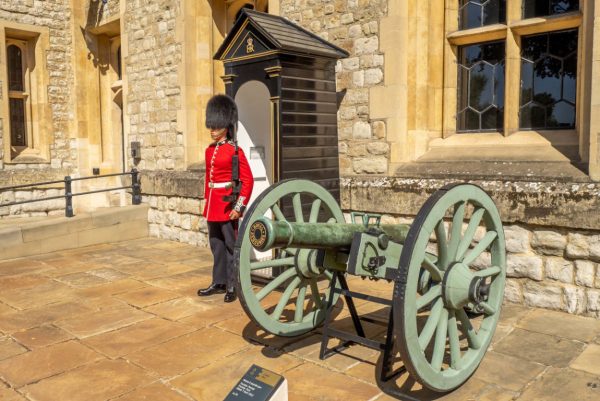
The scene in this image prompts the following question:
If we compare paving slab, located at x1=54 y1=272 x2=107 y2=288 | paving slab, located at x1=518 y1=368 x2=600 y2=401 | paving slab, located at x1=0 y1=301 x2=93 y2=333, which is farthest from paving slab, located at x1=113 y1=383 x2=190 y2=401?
paving slab, located at x1=54 y1=272 x2=107 y2=288

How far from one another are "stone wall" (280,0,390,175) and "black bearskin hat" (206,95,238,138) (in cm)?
120

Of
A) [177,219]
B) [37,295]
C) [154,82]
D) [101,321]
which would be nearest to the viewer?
[101,321]

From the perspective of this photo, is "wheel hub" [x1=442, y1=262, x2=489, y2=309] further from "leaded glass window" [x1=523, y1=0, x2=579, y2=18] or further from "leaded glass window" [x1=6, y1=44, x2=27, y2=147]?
"leaded glass window" [x1=6, y1=44, x2=27, y2=147]

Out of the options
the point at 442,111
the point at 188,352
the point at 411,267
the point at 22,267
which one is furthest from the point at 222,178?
the point at 22,267

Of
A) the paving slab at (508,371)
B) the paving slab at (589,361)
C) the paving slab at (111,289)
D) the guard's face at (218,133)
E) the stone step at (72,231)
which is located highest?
the guard's face at (218,133)

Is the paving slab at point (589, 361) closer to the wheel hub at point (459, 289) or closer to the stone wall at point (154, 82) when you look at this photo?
the wheel hub at point (459, 289)

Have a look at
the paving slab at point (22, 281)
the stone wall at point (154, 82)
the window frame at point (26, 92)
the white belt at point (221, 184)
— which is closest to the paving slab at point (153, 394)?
the white belt at point (221, 184)

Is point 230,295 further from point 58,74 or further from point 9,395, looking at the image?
point 58,74

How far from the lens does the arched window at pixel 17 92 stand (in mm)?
9484

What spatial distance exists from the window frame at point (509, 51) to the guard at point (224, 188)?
1.93 m

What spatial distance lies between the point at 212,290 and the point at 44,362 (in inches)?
62.2

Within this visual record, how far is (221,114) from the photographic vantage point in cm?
447

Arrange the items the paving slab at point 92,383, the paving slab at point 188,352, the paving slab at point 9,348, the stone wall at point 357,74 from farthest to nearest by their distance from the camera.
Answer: the stone wall at point 357,74
the paving slab at point 9,348
the paving slab at point 188,352
the paving slab at point 92,383

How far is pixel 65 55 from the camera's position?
985cm
